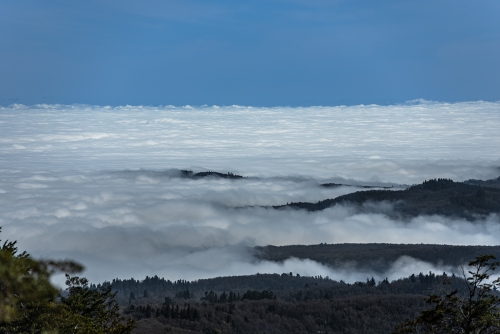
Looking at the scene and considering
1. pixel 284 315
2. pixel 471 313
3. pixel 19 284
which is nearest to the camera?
pixel 19 284

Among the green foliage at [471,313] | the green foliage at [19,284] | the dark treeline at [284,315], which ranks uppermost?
the green foliage at [19,284]

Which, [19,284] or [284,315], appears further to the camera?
[284,315]

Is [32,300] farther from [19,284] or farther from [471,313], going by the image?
[471,313]

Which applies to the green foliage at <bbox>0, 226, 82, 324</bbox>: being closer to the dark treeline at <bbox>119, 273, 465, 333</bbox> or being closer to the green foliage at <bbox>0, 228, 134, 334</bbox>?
the green foliage at <bbox>0, 228, 134, 334</bbox>

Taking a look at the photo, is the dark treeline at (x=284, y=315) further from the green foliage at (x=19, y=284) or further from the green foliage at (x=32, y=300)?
the green foliage at (x=19, y=284)

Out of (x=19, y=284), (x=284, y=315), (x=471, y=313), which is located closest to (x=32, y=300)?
(x=19, y=284)

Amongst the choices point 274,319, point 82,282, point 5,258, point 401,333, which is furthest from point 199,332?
point 5,258

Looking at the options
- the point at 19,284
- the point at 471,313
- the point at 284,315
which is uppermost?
the point at 19,284

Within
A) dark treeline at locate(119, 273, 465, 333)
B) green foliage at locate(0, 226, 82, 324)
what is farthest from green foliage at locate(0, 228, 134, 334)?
dark treeline at locate(119, 273, 465, 333)

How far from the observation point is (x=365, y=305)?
605ft

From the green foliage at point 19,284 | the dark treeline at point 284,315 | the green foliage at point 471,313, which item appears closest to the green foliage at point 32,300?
the green foliage at point 19,284

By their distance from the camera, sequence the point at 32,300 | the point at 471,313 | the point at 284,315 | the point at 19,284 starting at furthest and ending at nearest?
the point at 284,315 < the point at 471,313 < the point at 32,300 < the point at 19,284

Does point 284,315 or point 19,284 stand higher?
point 19,284

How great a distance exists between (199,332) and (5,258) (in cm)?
14082
